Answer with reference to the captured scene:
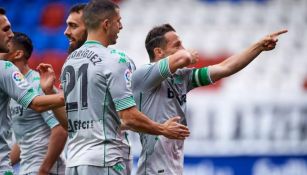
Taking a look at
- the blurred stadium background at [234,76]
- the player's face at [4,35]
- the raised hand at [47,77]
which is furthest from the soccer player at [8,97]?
the blurred stadium background at [234,76]

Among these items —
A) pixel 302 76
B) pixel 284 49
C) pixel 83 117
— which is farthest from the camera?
pixel 284 49

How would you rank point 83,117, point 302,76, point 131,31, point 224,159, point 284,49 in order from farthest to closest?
point 131,31, point 284,49, point 302,76, point 224,159, point 83,117

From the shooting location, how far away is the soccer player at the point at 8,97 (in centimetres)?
710

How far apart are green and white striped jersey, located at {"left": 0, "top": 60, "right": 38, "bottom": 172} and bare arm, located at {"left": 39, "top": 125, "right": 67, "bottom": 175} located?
998 mm

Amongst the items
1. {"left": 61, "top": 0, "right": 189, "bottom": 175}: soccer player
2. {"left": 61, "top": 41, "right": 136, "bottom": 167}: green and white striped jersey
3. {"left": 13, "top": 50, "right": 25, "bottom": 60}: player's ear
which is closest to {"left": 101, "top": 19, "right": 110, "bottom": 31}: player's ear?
{"left": 61, "top": 0, "right": 189, "bottom": 175}: soccer player

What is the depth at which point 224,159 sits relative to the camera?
13531 millimetres

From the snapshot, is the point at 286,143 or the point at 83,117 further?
the point at 286,143

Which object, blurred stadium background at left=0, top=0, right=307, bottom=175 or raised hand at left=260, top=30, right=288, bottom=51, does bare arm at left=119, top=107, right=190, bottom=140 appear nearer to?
raised hand at left=260, top=30, right=288, bottom=51

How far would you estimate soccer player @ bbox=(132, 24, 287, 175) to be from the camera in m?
7.52

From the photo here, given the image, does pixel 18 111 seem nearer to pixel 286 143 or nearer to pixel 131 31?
pixel 286 143

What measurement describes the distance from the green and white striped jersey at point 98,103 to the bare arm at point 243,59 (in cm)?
121

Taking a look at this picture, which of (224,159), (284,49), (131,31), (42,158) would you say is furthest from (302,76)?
(42,158)

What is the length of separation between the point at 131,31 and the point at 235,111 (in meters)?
4.35

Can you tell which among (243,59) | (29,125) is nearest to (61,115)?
(29,125)
